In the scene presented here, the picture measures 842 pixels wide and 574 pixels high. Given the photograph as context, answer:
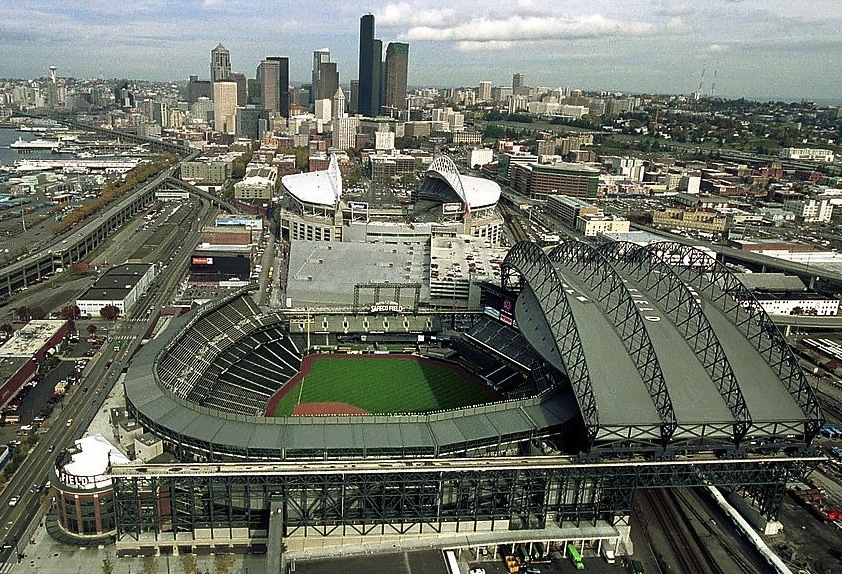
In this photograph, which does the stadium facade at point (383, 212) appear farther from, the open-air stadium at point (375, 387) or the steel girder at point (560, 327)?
the steel girder at point (560, 327)

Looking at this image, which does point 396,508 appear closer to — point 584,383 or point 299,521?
point 299,521

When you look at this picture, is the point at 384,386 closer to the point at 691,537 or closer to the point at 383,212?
the point at 691,537

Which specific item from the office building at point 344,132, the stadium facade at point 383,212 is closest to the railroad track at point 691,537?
the stadium facade at point 383,212

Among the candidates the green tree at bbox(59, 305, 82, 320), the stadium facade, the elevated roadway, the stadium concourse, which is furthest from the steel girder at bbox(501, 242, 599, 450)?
the elevated roadway

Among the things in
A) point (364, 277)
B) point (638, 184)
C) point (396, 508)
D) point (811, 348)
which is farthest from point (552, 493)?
point (638, 184)

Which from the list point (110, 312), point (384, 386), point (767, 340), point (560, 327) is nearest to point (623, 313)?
A: point (560, 327)

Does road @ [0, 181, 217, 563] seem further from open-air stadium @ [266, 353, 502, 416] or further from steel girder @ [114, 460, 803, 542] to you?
open-air stadium @ [266, 353, 502, 416]
